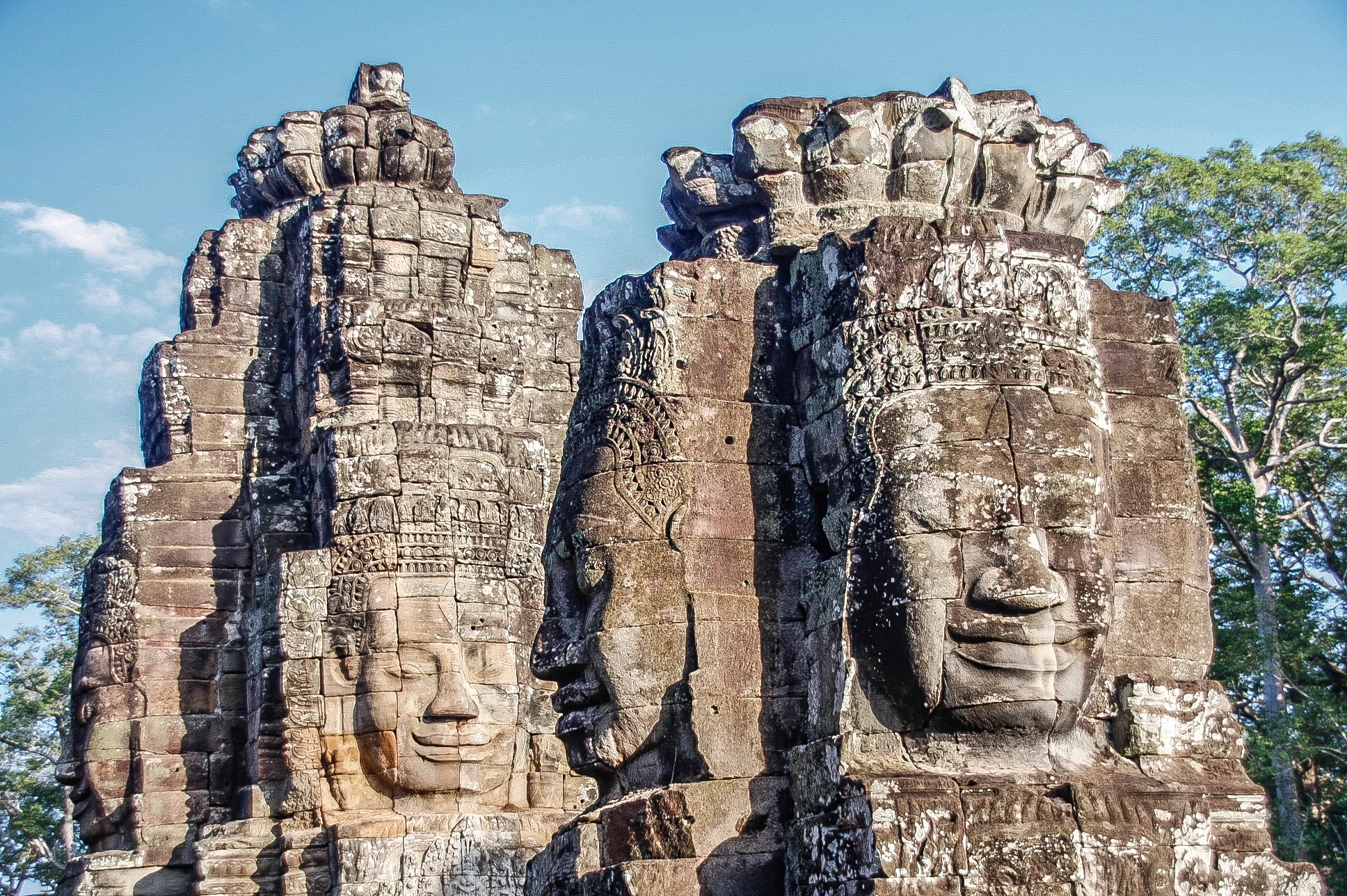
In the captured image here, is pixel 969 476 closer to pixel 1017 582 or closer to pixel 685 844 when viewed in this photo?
pixel 1017 582

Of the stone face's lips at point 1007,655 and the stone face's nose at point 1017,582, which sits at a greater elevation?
the stone face's nose at point 1017,582

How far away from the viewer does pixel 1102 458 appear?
25.2ft

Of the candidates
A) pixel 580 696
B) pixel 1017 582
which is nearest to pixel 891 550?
pixel 1017 582

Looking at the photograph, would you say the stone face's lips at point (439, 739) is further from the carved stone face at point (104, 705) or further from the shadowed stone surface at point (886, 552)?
the carved stone face at point (104, 705)

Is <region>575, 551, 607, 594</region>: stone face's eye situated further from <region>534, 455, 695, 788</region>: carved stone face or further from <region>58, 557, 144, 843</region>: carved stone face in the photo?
<region>58, 557, 144, 843</region>: carved stone face

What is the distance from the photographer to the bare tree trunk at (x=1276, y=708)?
19031 mm

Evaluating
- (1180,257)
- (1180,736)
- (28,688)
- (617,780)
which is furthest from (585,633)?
(28,688)

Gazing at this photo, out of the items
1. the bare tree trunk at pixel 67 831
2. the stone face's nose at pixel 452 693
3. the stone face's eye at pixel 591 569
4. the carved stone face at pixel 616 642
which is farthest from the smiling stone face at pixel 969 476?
the bare tree trunk at pixel 67 831

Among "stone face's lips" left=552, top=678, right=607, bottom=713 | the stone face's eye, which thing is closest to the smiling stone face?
the stone face's eye

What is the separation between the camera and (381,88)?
1812cm

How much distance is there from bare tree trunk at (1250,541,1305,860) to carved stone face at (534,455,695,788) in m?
12.4

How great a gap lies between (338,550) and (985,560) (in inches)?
325

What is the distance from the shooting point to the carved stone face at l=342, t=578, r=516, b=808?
554 inches

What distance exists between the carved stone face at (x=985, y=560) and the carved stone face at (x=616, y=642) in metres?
1.15
